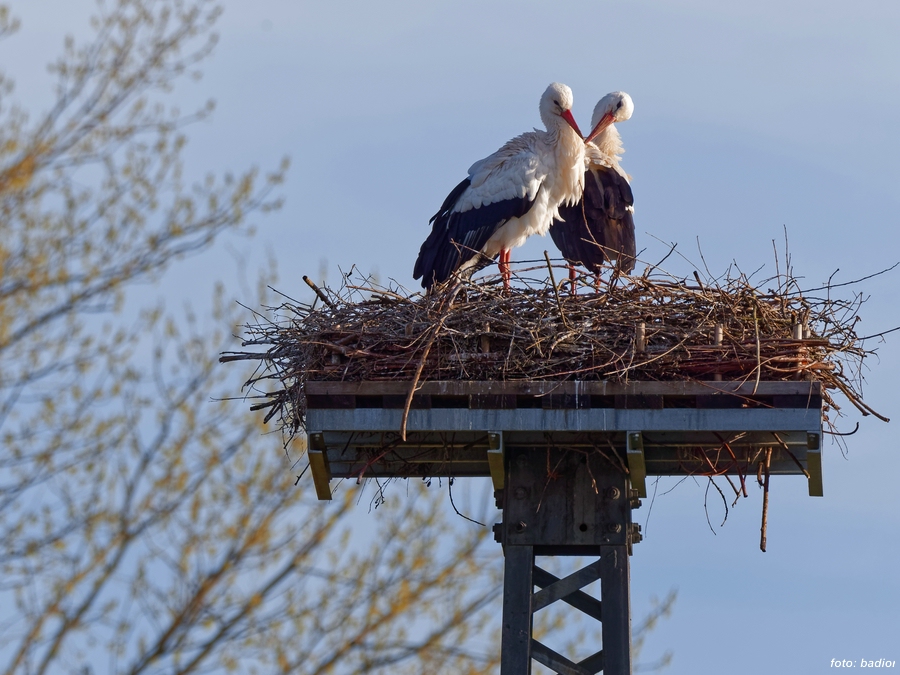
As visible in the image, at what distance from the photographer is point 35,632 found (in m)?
6.19

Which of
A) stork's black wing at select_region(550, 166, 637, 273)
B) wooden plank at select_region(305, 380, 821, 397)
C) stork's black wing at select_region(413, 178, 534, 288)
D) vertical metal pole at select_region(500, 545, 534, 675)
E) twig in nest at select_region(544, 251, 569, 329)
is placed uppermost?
stork's black wing at select_region(550, 166, 637, 273)

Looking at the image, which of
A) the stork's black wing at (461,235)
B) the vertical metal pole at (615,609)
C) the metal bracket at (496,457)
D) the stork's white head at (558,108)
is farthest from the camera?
the stork's white head at (558,108)

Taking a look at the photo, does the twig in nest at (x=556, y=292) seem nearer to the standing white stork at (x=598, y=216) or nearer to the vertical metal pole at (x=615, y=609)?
the vertical metal pole at (x=615, y=609)

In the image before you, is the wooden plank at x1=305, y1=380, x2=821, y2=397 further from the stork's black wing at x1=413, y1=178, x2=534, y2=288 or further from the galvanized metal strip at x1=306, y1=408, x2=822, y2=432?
the stork's black wing at x1=413, y1=178, x2=534, y2=288

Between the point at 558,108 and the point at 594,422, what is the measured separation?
4401mm

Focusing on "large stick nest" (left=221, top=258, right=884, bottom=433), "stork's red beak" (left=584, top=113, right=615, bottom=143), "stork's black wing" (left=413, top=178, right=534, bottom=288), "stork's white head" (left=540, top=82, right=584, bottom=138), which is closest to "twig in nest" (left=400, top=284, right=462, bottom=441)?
"large stick nest" (left=221, top=258, right=884, bottom=433)

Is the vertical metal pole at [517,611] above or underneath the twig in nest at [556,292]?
underneath

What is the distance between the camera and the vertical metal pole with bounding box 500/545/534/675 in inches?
223

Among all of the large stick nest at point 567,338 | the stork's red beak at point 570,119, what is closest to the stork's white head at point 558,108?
the stork's red beak at point 570,119

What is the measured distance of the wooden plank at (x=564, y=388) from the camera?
576 cm

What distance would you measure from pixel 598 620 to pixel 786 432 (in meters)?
1.07

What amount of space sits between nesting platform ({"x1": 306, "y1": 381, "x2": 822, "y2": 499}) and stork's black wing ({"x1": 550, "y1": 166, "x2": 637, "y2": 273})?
4.15 meters

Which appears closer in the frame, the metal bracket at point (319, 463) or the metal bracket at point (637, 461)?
the metal bracket at point (637, 461)

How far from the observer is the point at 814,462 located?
5.91m
